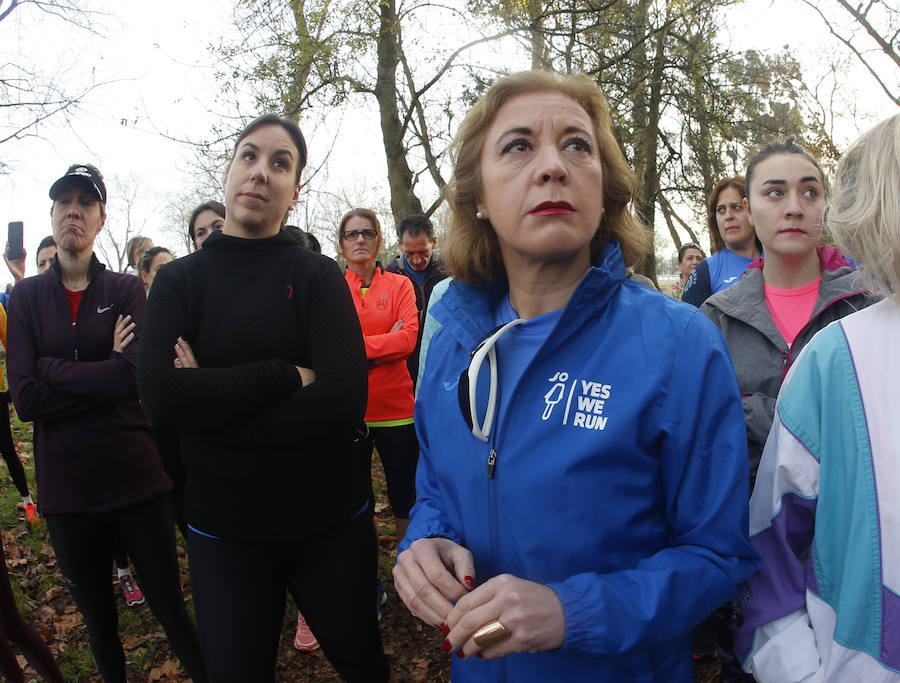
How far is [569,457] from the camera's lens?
1219 mm

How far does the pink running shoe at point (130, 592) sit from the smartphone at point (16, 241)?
3954 millimetres

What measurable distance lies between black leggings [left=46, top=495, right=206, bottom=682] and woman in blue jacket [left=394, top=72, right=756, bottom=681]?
1689 millimetres

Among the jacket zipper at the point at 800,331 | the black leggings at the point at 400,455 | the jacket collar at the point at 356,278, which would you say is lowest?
the black leggings at the point at 400,455

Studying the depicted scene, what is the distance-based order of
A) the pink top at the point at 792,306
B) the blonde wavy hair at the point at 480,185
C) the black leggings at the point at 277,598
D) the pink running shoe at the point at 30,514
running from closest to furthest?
1. the blonde wavy hair at the point at 480,185
2. the black leggings at the point at 277,598
3. the pink top at the point at 792,306
4. the pink running shoe at the point at 30,514

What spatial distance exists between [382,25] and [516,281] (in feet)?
32.0

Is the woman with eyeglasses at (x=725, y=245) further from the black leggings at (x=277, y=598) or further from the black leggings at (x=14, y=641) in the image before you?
the black leggings at (x=14, y=641)

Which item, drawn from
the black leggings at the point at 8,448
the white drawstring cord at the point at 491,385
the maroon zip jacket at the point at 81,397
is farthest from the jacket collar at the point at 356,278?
the black leggings at the point at 8,448

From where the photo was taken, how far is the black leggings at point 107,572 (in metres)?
2.51

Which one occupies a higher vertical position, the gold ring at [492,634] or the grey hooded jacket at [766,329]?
the grey hooded jacket at [766,329]

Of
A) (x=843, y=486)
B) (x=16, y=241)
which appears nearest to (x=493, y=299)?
(x=843, y=486)

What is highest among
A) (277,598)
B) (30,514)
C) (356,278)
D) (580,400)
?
(356,278)

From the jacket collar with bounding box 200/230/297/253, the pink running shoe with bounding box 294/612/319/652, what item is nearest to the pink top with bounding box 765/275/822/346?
the jacket collar with bounding box 200/230/297/253

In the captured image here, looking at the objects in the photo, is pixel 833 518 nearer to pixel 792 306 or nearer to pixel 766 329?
pixel 766 329

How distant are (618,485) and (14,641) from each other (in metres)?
3.08
